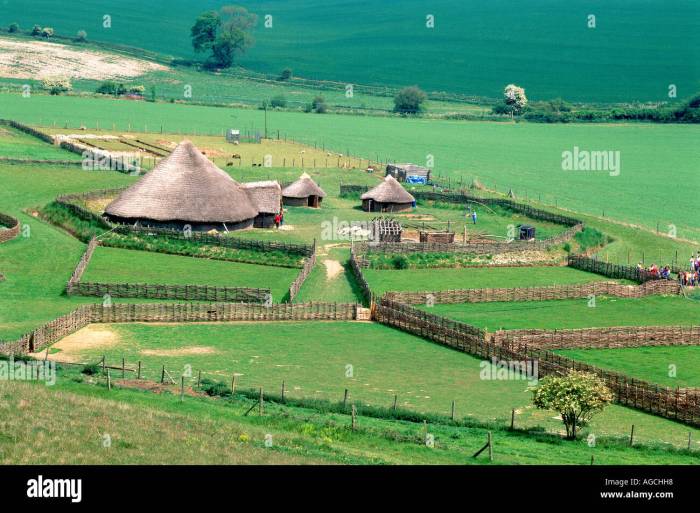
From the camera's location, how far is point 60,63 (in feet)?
580

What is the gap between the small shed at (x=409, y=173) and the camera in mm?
86625

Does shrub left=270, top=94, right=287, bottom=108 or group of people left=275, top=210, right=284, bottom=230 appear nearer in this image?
group of people left=275, top=210, right=284, bottom=230

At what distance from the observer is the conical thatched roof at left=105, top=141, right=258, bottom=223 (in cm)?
6488

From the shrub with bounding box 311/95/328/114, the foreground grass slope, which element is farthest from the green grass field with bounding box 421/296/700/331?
the shrub with bounding box 311/95/328/114

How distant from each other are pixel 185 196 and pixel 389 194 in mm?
14562

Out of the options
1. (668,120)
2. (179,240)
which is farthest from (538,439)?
(668,120)

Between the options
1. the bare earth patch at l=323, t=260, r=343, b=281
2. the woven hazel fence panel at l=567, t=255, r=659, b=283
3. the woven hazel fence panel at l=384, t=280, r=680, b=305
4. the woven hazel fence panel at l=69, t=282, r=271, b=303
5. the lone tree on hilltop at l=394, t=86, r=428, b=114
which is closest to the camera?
the woven hazel fence panel at l=69, t=282, r=271, b=303

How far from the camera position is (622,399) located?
130 feet

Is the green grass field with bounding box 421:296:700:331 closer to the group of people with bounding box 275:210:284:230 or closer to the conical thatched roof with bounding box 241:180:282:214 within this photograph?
the group of people with bounding box 275:210:284:230

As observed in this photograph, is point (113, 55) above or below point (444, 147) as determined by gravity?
above

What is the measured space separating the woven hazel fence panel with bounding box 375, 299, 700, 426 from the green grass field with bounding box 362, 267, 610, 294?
558cm

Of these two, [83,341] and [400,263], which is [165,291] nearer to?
[83,341]
